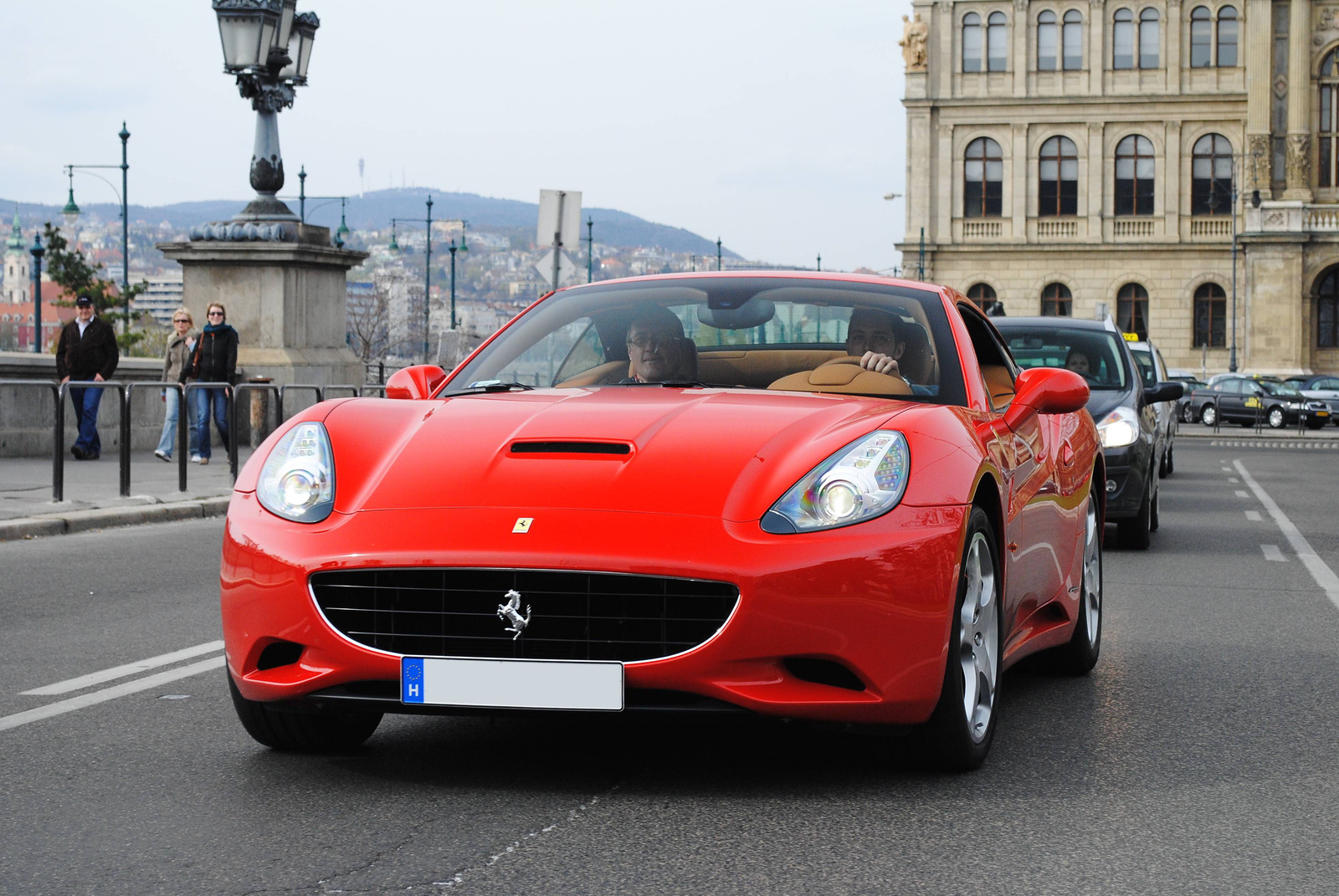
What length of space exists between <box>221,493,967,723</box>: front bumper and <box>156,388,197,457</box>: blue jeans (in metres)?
12.2

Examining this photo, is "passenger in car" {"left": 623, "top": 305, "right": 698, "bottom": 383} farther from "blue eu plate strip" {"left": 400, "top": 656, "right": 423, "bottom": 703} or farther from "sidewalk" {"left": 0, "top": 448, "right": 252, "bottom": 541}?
"sidewalk" {"left": 0, "top": 448, "right": 252, "bottom": 541}

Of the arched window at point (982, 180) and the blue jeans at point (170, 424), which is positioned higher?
the arched window at point (982, 180)

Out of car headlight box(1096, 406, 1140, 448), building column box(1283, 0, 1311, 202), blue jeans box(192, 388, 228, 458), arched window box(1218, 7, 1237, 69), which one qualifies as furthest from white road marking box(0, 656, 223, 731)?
arched window box(1218, 7, 1237, 69)

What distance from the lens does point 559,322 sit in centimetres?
604

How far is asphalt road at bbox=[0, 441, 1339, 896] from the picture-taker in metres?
3.90

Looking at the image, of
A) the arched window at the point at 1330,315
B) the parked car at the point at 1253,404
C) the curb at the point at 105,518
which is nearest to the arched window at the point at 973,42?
the arched window at the point at 1330,315

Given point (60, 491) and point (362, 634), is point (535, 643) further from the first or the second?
point (60, 491)

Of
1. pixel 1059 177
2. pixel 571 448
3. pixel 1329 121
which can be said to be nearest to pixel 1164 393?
pixel 571 448

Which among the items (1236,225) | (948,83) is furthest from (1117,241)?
(948,83)

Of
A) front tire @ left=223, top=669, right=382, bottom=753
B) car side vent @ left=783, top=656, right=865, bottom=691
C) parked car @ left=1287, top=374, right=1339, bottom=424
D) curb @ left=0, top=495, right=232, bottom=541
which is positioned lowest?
front tire @ left=223, top=669, right=382, bottom=753

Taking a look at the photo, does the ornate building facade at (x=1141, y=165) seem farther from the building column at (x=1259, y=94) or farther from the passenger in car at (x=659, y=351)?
the passenger in car at (x=659, y=351)

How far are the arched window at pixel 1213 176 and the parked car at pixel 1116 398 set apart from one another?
2400 inches

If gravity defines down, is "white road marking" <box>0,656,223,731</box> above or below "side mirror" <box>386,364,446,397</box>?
below

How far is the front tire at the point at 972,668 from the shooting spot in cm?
474
